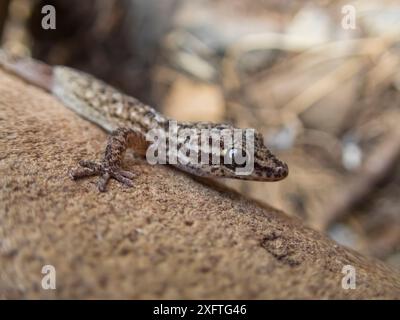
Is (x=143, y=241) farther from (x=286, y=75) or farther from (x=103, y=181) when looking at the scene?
(x=286, y=75)

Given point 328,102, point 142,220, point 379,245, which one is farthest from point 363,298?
point 328,102

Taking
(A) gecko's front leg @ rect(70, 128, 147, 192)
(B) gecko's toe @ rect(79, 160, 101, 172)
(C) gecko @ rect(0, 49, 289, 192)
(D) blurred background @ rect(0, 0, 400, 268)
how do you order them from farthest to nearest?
(D) blurred background @ rect(0, 0, 400, 268) → (C) gecko @ rect(0, 49, 289, 192) → (B) gecko's toe @ rect(79, 160, 101, 172) → (A) gecko's front leg @ rect(70, 128, 147, 192)

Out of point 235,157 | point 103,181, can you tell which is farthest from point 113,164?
point 235,157

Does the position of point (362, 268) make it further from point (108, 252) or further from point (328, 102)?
point (328, 102)

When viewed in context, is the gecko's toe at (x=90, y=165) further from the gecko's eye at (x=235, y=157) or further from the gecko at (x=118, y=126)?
the gecko's eye at (x=235, y=157)

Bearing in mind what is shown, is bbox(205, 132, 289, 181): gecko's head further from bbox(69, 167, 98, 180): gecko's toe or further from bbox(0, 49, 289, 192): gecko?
bbox(69, 167, 98, 180): gecko's toe

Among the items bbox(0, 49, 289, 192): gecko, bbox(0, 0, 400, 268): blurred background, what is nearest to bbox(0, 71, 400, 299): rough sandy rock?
bbox(0, 49, 289, 192): gecko

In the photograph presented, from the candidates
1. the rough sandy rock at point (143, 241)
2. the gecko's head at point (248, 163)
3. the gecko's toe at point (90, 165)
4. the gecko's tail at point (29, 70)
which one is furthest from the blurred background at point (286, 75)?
the gecko's toe at point (90, 165)
